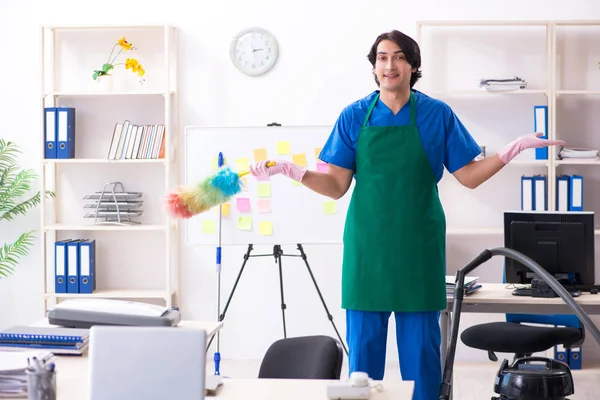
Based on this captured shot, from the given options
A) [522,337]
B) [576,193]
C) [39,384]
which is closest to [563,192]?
[576,193]

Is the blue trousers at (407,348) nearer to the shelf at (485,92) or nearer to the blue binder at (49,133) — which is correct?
the shelf at (485,92)

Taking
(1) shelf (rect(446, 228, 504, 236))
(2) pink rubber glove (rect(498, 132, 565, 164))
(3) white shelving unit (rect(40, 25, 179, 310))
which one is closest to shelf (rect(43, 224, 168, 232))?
(3) white shelving unit (rect(40, 25, 179, 310))

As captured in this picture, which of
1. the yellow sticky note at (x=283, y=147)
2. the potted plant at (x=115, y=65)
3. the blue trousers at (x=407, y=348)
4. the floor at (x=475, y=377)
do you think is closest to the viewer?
the blue trousers at (x=407, y=348)

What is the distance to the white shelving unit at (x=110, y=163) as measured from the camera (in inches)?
207

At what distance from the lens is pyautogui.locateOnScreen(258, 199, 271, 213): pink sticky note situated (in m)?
4.63

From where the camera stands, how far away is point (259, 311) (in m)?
5.30

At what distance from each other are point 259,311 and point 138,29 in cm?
193

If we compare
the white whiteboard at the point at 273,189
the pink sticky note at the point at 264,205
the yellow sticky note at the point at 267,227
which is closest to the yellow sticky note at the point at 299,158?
the white whiteboard at the point at 273,189

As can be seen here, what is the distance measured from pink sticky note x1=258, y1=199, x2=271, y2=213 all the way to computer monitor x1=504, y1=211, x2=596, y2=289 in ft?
5.06

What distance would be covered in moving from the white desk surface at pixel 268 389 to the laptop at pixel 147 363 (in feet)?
0.73

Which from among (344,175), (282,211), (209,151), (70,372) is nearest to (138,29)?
(209,151)

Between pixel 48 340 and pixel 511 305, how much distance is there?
196 centimetres

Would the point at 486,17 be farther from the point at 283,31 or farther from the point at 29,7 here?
the point at 29,7

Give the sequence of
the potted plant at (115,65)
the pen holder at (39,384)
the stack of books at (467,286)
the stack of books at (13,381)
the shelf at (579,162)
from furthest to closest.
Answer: the potted plant at (115,65)
the shelf at (579,162)
the stack of books at (467,286)
the stack of books at (13,381)
the pen holder at (39,384)
